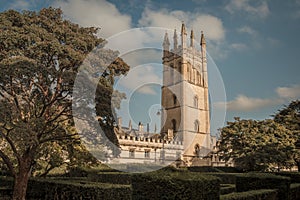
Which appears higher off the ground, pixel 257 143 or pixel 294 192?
pixel 257 143

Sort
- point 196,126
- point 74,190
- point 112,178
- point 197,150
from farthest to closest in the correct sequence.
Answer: point 196,126 < point 197,150 < point 112,178 < point 74,190

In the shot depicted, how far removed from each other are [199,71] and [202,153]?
17.1 metres

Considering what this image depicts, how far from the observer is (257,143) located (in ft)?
85.9

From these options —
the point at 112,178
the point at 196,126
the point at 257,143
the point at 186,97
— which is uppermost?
the point at 186,97

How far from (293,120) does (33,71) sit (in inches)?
1160

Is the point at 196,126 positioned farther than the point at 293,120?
Yes

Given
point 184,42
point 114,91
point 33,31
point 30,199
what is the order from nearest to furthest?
point 33,31
point 114,91
point 30,199
point 184,42

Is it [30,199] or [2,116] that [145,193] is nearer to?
[2,116]

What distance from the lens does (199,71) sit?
55.1m

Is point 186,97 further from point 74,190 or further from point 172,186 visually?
point 172,186

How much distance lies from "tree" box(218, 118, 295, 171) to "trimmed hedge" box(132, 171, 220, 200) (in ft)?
65.8

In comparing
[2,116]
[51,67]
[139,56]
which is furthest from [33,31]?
[139,56]

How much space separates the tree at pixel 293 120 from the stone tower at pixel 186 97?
53.3 ft

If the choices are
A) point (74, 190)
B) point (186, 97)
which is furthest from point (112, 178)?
point (186, 97)
